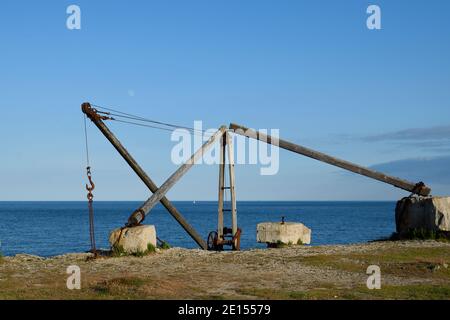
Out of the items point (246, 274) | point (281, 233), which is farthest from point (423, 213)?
point (246, 274)

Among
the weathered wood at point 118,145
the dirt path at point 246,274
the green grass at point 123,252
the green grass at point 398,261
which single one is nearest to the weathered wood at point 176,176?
→ the weathered wood at point 118,145

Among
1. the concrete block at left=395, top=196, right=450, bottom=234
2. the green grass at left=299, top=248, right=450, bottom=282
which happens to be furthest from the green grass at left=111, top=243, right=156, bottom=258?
the concrete block at left=395, top=196, right=450, bottom=234

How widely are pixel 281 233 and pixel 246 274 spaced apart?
25.6ft

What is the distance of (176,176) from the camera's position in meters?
20.2

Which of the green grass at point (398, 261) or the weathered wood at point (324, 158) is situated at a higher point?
the weathered wood at point (324, 158)

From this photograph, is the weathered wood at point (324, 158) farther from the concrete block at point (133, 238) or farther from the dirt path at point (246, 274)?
the concrete block at point (133, 238)

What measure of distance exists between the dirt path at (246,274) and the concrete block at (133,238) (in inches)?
19.6

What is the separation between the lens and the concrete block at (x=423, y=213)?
20.4 meters

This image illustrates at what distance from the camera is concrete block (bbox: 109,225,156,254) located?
17828mm

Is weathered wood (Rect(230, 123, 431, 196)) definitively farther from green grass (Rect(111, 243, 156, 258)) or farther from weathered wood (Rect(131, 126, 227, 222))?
green grass (Rect(111, 243, 156, 258))

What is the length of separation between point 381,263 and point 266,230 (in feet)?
22.9
